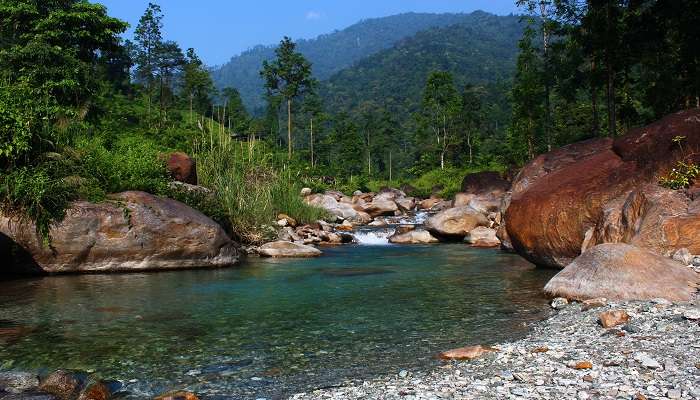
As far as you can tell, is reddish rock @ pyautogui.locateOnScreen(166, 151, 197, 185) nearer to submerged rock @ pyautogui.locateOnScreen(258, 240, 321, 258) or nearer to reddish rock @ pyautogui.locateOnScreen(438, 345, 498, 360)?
submerged rock @ pyautogui.locateOnScreen(258, 240, 321, 258)

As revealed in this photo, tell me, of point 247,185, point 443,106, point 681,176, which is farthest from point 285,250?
point 443,106

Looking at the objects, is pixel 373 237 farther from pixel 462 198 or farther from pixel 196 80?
pixel 196 80

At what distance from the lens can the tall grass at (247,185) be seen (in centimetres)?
1636

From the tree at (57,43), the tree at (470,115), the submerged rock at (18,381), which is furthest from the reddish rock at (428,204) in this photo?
the submerged rock at (18,381)

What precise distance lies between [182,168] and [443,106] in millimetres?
45979

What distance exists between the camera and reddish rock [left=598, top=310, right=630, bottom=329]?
6.17 meters

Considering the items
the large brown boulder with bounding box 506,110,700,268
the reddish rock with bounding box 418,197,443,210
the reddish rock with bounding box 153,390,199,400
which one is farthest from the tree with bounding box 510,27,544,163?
the reddish rock with bounding box 153,390,199,400

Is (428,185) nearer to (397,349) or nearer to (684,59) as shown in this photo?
(684,59)

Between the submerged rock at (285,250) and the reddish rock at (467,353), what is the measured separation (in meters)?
10.0

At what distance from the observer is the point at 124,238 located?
12406 millimetres

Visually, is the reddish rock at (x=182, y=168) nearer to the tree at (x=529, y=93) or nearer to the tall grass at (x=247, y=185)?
the tall grass at (x=247, y=185)

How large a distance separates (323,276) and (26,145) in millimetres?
6738

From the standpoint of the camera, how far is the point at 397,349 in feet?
20.3

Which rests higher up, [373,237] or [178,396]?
[373,237]
